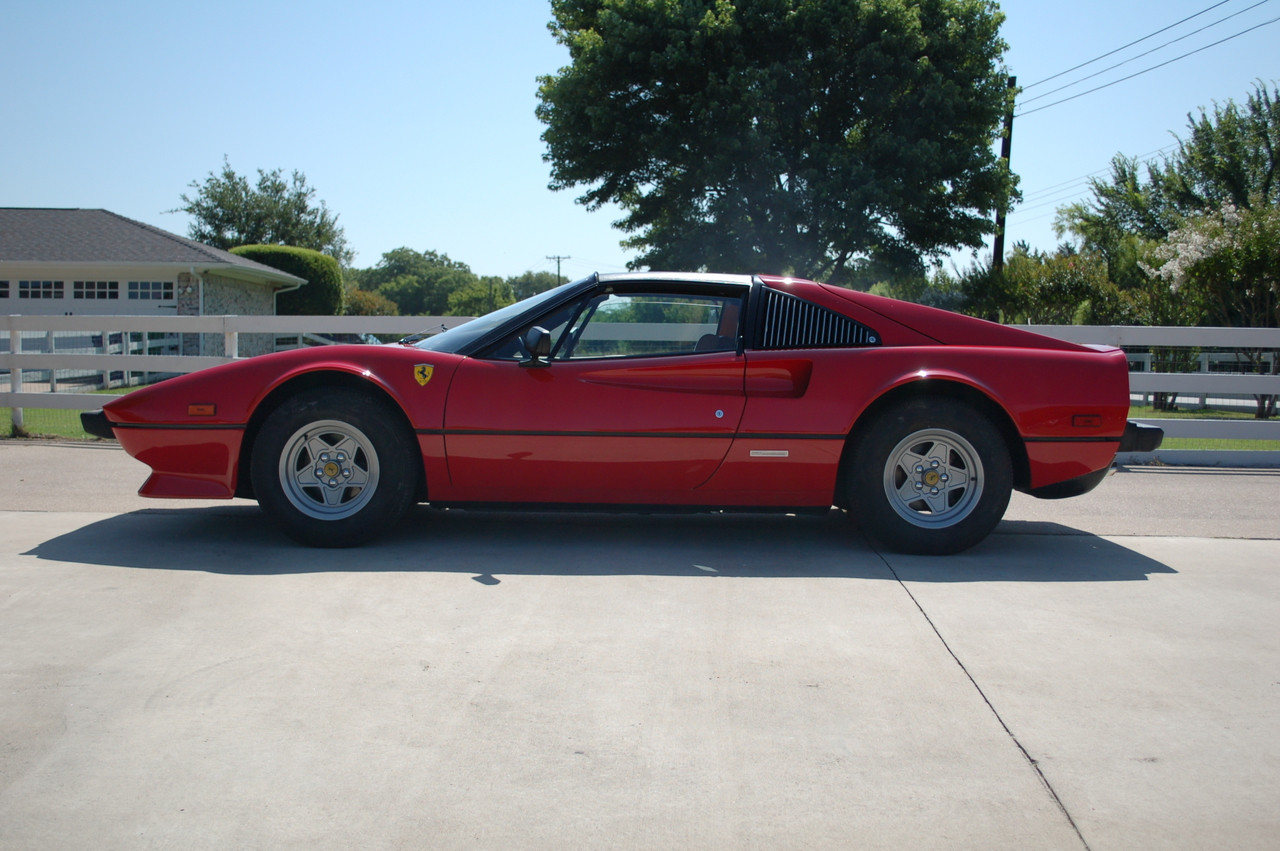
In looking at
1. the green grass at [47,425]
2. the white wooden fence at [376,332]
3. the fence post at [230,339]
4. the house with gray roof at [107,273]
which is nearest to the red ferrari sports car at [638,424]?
the white wooden fence at [376,332]

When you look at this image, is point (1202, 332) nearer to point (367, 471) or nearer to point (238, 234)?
point (367, 471)

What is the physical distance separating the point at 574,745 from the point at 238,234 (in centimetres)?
4563

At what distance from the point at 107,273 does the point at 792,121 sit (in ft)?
56.9

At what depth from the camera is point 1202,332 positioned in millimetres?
7582

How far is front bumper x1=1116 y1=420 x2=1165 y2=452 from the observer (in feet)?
15.9

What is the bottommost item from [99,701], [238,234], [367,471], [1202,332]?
[99,701]

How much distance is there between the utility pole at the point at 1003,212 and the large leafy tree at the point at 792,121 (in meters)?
0.34

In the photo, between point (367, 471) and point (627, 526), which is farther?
point (627, 526)

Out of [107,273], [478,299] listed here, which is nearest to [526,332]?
[107,273]

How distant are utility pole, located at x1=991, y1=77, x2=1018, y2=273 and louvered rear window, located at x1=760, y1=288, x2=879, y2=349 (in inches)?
824

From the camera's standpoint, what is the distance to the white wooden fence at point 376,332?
7.47 meters

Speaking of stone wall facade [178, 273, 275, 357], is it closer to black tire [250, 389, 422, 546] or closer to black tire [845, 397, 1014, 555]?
A: black tire [250, 389, 422, 546]

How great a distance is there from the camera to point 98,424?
15.6 feet

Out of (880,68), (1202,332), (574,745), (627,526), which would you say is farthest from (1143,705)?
(880,68)
